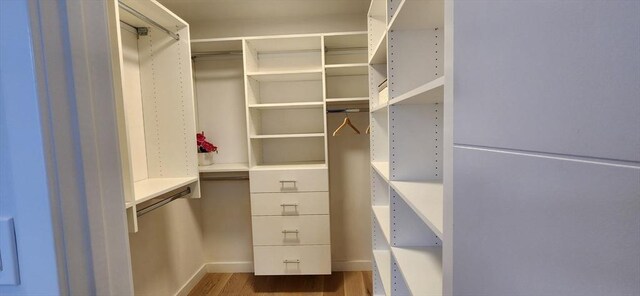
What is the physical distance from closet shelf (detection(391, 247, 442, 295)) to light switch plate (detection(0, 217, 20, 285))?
97 cm

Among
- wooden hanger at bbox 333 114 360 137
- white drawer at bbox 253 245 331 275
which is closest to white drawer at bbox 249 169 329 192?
wooden hanger at bbox 333 114 360 137

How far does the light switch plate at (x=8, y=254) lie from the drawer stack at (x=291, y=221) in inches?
68.4

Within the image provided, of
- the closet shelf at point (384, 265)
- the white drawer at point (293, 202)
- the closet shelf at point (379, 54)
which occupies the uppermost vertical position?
the closet shelf at point (379, 54)

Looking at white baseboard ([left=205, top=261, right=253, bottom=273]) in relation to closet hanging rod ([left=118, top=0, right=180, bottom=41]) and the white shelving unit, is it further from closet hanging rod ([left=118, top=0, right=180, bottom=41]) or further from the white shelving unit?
closet hanging rod ([left=118, top=0, right=180, bottom=41])

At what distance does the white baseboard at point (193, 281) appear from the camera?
2.21 m

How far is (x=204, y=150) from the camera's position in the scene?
2264 millimetres

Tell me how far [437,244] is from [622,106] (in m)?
1.06

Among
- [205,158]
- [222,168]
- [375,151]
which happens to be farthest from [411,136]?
[205,158]

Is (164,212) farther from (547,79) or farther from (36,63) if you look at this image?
(547,79)

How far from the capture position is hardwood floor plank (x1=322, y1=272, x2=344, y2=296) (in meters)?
2.25

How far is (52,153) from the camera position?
360mm

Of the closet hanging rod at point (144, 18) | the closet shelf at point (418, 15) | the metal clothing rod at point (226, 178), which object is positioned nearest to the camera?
the closet shelf at point (418, 15)

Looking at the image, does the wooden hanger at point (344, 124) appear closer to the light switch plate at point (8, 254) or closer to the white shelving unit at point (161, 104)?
the white shelving unit at point (161, 104)

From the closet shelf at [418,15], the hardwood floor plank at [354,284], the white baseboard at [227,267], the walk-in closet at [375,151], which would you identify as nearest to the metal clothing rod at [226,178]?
the walk-in closet at [375,151]
